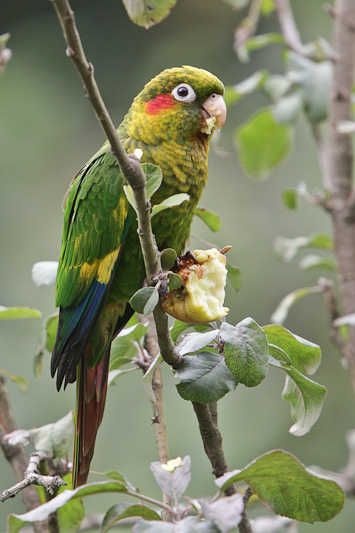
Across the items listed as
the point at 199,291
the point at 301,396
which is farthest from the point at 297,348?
the point at 199,291

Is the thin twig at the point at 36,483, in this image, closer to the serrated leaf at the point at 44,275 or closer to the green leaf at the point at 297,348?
the green leaf at the point at 297,348

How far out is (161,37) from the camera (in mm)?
5637

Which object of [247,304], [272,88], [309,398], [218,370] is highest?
[272,88]

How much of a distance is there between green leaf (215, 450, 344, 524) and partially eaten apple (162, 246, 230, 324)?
331mm

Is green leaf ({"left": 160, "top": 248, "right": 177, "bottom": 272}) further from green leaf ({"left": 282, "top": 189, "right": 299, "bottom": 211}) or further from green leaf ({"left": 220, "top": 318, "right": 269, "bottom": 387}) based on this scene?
green leaf ({"left": 282, "top": 189, "right": 299, "bottom": 211})

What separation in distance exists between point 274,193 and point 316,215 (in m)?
0.39

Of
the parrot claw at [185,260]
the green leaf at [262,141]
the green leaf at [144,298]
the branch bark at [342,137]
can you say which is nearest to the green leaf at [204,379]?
the green leaf at [144,298]

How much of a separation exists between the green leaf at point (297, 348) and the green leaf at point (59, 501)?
0.39 m

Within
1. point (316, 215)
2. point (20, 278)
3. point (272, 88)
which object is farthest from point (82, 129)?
point (272, 88)

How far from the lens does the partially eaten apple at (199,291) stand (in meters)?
1.10

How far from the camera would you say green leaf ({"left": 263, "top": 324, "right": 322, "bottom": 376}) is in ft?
3.53

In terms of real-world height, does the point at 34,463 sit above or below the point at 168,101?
below

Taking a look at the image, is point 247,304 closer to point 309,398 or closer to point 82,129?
point 82,129

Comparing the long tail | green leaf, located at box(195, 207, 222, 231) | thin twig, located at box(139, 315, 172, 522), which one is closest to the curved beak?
green leaf, located at box(195, 207, 222, 231)
